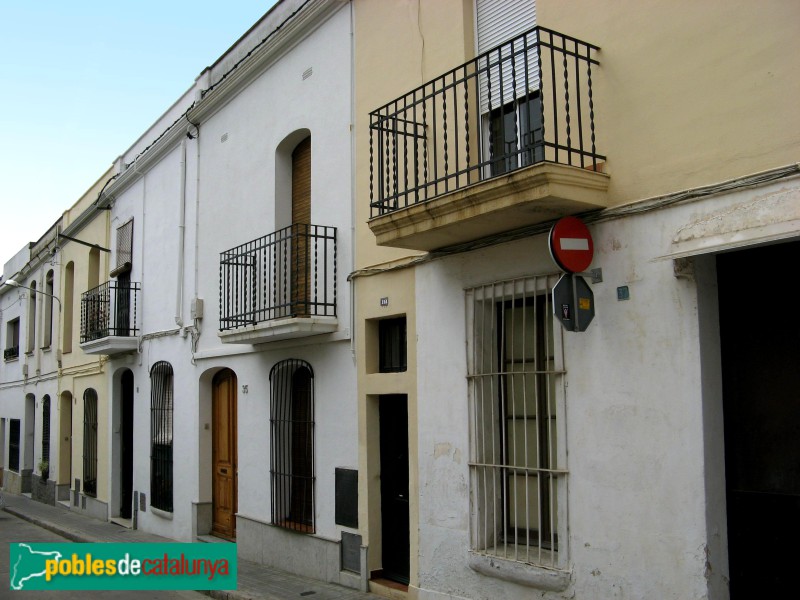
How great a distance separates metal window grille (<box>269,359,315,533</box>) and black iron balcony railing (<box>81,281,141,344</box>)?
20.3ft

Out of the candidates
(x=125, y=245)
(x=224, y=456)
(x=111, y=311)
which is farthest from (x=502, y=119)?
(x=111, y=311)

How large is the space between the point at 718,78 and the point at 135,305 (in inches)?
504

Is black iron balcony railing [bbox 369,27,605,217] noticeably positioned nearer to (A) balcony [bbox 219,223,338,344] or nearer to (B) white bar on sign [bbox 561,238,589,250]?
(B) white bar on sign [bbox 561,238,589,250]

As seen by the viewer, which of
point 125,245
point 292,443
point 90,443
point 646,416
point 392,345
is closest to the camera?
point 646,416

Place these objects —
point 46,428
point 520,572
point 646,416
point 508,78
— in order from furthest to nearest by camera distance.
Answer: point 46,428 → point 508,78 → point 520,572 → point 646,416

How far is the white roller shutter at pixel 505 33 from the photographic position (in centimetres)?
698

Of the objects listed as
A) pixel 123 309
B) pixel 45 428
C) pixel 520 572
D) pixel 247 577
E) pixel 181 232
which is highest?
pixel 181 232

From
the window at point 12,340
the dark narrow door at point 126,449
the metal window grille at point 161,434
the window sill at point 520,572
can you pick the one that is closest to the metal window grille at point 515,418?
the window sill at point 520,572

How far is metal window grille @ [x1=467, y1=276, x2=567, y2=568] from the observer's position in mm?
6449

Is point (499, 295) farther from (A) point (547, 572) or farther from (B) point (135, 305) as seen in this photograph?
(B) point (135, 305)

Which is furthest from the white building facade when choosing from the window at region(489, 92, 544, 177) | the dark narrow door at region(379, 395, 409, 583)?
the window at region(489, 92, 544, 177)

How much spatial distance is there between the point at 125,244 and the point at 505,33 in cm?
1159

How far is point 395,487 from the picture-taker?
27.7ft

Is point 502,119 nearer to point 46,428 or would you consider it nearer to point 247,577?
point 247,577
